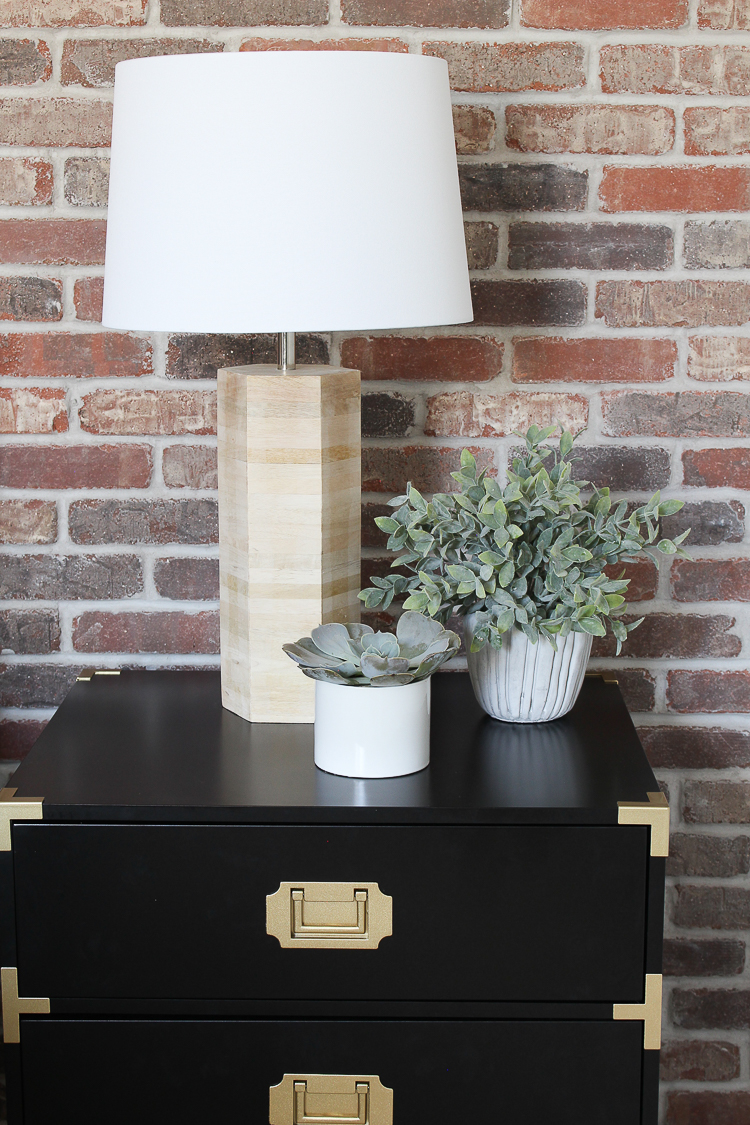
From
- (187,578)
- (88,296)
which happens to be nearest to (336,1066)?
(187,578)

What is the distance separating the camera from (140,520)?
1.50 metres

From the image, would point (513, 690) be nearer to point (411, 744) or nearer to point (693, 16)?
point (411, 744)

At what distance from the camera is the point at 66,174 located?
55.7 inches

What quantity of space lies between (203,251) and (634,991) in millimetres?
848

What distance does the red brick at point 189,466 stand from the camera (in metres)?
1.48

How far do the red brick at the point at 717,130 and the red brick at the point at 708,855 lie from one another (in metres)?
0.94

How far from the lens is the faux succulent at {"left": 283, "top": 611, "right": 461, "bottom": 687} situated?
112 cm

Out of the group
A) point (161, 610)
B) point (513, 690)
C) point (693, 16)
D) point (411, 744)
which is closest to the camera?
point (411, 744)

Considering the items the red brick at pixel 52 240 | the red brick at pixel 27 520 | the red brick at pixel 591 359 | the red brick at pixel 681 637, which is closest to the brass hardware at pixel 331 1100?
the red brick at pixel 681 637

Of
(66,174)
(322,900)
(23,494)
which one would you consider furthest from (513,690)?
(66,174)

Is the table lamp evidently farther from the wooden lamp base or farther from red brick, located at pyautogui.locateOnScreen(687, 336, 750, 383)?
red brick, located at pyautogui.locateOnScreen(687, 336, 750, 383)

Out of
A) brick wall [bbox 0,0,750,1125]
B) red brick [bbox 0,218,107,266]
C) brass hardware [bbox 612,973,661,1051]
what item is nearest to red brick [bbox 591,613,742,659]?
brick wall [bbox 0,0,750,1125]

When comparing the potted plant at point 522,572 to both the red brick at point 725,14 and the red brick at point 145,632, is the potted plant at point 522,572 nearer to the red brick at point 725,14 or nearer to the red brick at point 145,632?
the red brick at point 145,632

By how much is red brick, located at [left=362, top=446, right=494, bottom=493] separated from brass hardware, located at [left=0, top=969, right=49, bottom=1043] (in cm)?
74
